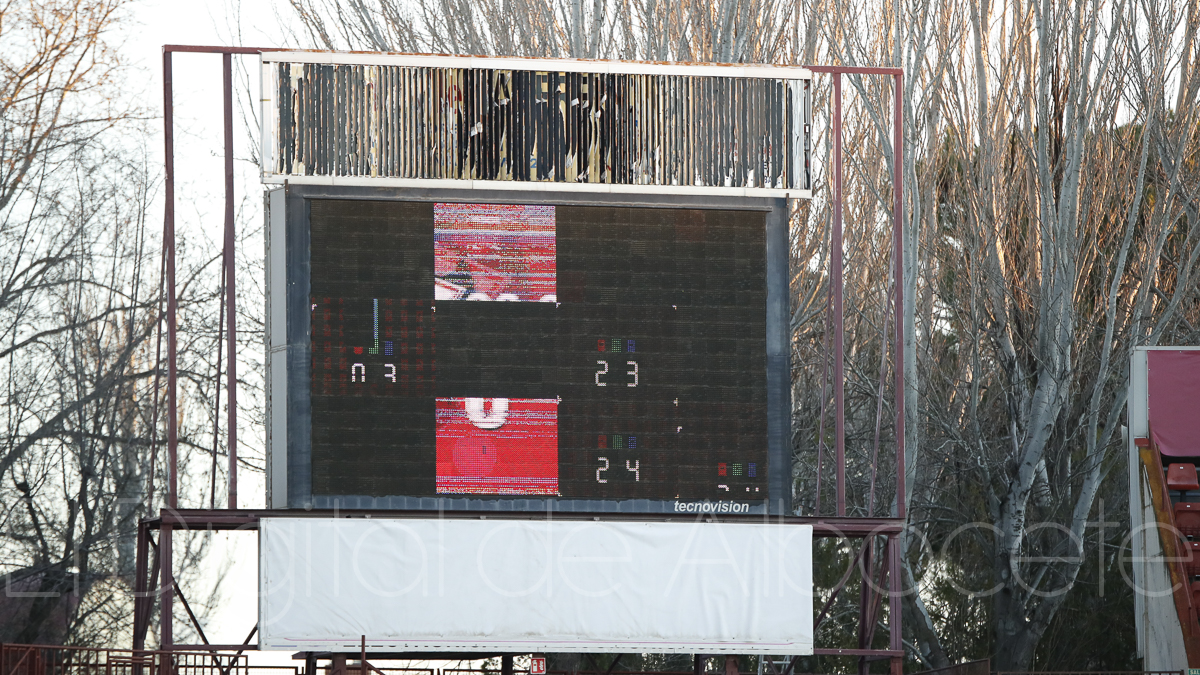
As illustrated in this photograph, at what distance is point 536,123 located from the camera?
430 inches

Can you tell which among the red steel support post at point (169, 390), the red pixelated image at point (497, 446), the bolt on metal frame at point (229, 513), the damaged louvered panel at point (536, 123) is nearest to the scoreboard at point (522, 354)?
the red pixelated image at point (497, 446)

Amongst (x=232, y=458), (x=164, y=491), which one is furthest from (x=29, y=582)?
(x=232, y=458)

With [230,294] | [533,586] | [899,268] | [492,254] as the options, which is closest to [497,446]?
[533,586]

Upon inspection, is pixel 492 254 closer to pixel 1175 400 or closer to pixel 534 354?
pixel 534 354

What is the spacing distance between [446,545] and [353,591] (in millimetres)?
784

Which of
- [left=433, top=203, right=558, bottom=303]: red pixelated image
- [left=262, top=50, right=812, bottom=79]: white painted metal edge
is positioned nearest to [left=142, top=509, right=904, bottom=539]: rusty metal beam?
[left=433, top=203, right=558, bottom=303]: red pixelated image

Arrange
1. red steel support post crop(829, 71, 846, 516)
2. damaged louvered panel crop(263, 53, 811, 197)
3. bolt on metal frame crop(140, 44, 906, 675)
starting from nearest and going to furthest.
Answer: bolt on metal frame crop(140, 44, 906, 675), damaged louvered panel crop(263, 53, 811, 197), red steel support post crop(829, 71, 846, 516)

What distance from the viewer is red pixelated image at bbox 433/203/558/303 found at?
1050 cm

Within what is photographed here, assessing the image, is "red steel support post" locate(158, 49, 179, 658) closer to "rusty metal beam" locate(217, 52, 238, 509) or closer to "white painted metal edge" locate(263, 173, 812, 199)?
"rusty metal beam" locate(217, 52, 238, 509)

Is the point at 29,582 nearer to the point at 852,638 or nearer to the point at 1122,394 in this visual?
the point at 852,638

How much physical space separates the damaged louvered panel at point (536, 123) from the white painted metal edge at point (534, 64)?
1 centimetres

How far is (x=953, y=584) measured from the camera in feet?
84.7

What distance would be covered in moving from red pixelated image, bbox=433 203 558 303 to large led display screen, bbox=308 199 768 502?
10 mm

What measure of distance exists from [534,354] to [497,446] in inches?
28.3
